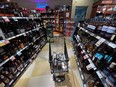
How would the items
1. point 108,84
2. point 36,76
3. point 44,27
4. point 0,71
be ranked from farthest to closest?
1. point 44,27
2. point 36,76
3. point 0,71
4. point 108,84

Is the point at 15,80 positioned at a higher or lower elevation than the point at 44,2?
lower

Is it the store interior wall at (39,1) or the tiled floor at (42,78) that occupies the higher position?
the store interior wall at (39,1)

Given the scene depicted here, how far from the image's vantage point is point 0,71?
1.67 m

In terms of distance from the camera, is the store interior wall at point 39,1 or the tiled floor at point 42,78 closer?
the tiled floor at point 42,78

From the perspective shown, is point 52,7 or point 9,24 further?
point 52,7

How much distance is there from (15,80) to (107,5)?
5.49m

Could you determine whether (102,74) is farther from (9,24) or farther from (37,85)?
(9,24)

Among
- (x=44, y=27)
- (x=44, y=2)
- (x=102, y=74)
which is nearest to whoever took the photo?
(x=102, y=74)

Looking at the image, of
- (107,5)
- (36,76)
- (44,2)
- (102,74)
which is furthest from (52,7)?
(102,74)

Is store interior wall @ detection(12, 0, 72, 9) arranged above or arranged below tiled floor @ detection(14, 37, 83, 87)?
above

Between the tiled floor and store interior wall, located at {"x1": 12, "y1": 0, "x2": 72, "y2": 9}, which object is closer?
the tiled floor

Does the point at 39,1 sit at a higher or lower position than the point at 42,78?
higher

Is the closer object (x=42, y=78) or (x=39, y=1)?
(x=42, y=78)

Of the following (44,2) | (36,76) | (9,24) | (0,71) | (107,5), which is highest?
(44,2)
